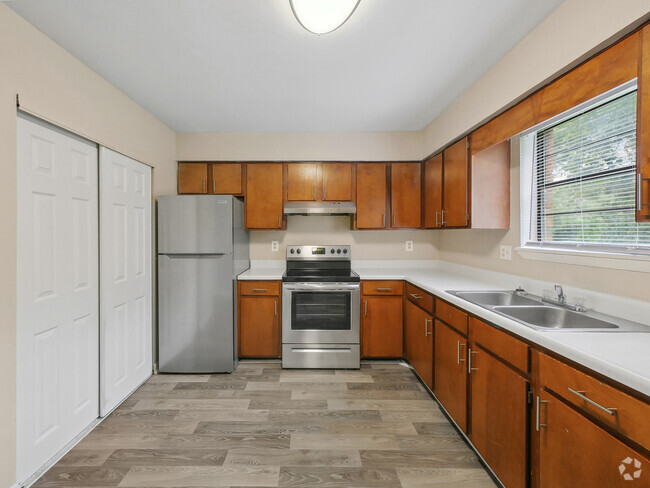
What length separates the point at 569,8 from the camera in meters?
1.49

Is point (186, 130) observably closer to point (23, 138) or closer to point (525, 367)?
point (23, 138)

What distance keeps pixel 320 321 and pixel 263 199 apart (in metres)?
1.44

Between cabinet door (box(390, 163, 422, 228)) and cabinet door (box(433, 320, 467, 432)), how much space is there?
1411mm

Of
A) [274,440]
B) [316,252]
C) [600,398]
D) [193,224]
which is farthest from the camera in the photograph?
[316,252]

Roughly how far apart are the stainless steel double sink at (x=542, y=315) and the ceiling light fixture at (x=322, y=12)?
1547mm

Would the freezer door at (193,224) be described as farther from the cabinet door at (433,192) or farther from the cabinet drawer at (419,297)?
the cabinet door at (433,192)

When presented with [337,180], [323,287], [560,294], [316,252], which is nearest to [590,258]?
[560,294]

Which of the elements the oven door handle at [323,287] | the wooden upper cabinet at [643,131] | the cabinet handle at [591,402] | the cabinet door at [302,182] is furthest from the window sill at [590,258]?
the cabinet door at [302,182]

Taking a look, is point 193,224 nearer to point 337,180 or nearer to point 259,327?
point 259,327

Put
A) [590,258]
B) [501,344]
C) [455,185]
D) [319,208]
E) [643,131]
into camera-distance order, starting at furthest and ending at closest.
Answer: [319,208], [455,185], [590,258], [501,344], [643,131]

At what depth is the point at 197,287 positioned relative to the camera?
2977 mm

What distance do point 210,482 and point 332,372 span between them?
1.50m

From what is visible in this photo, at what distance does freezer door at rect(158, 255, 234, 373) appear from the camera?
9.75ft

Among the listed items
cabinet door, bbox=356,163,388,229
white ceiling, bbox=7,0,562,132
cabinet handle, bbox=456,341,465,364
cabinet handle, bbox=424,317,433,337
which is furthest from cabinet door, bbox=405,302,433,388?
white ceiling, bbox=7,0,562,132
